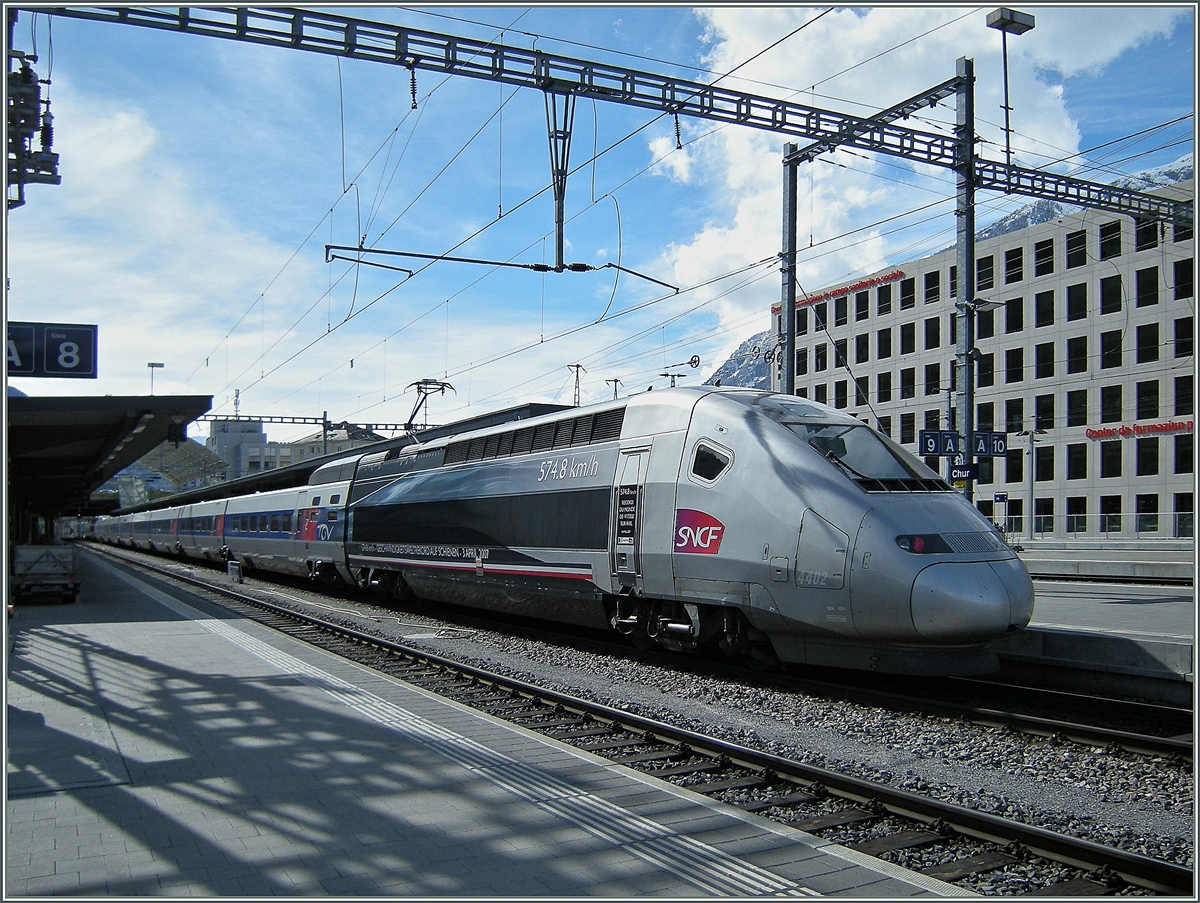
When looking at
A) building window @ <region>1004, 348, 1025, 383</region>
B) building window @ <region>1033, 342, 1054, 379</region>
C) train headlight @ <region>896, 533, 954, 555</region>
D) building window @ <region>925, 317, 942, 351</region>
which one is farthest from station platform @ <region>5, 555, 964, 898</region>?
building window @ <region>925, 317, 942, 351</region>

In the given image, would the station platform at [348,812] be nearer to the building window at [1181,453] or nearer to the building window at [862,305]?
the building window at [1181,453]

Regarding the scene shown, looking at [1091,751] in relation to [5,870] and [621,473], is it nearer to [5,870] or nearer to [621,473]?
[621,473]

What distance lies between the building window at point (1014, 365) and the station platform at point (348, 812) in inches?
1737

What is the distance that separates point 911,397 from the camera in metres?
50.5

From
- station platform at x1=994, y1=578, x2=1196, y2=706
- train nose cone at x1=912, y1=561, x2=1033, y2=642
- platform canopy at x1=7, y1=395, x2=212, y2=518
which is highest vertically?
platform canopy at x1=7, y1=395, x2=212, y2=518

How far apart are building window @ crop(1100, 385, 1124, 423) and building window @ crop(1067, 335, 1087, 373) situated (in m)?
1.41

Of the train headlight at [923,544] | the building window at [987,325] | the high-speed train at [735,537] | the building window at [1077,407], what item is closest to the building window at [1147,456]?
the building window at [1077,407]

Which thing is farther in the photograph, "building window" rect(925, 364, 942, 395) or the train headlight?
"building window" rect(925, 364, 942, 395)

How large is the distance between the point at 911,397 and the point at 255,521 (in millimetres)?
35629

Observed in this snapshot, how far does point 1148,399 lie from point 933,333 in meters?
11.5

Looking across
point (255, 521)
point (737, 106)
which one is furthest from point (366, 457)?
point (737, 106)

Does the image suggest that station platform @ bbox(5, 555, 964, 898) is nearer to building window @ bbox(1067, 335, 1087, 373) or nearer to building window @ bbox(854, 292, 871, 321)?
building window @ bbox(1067, 335, 1087, 373)

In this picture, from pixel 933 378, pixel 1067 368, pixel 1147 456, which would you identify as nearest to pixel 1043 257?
pixel 1067 368

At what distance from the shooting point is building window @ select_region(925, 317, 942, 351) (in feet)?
161
